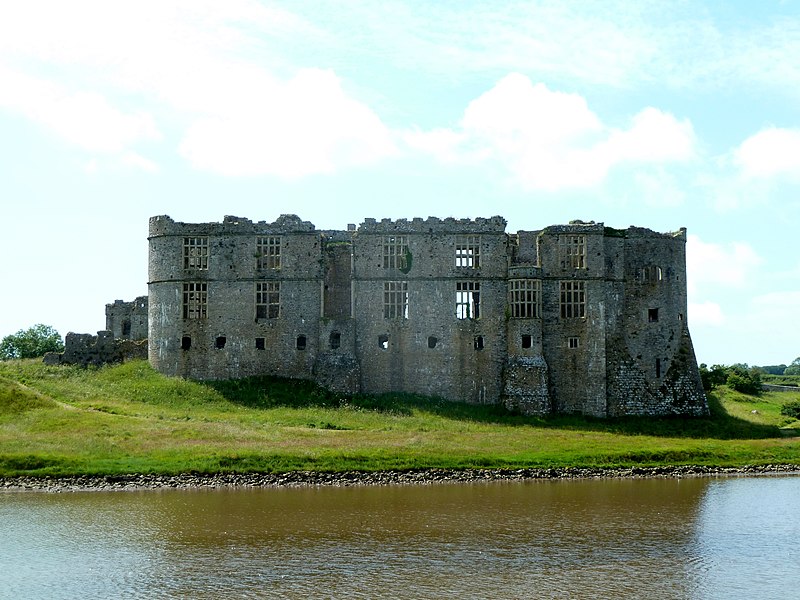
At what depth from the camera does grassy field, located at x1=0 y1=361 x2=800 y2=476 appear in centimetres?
4141

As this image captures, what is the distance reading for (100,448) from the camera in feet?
139

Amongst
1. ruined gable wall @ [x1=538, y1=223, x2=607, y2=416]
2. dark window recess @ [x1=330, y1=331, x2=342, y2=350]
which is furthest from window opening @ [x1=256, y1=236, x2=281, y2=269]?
ruined gable wall @ [x1=538, y1=223, x2=607, y2=416]

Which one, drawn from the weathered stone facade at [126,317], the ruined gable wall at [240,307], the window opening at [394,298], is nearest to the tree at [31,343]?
the weathered stone facade at [126,317]

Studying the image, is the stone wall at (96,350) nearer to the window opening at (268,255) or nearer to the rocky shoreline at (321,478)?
the window opening at (268,255)

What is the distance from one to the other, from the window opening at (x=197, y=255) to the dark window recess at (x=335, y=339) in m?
9.77

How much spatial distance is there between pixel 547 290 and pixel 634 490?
22204 millimetres

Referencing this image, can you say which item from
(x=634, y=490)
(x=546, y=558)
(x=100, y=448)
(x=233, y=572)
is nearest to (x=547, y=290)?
(x=634, y=490)

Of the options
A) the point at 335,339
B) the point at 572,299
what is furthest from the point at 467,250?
the point at 335,339

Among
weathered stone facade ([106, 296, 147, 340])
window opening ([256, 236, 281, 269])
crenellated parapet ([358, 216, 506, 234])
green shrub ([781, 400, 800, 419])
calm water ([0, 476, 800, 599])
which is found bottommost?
calm water ([0, 476, 800, 599])

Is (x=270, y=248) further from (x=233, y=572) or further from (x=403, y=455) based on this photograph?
(x=233, y=572)

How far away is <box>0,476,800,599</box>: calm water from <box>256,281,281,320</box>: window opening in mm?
22594

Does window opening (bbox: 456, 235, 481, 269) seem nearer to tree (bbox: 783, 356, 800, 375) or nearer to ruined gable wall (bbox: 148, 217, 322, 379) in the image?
ruined gable wall (bbox: 148, 217, 322, 379)

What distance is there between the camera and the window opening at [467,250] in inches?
2308

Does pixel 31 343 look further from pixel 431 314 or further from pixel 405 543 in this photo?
pixel 405 543
